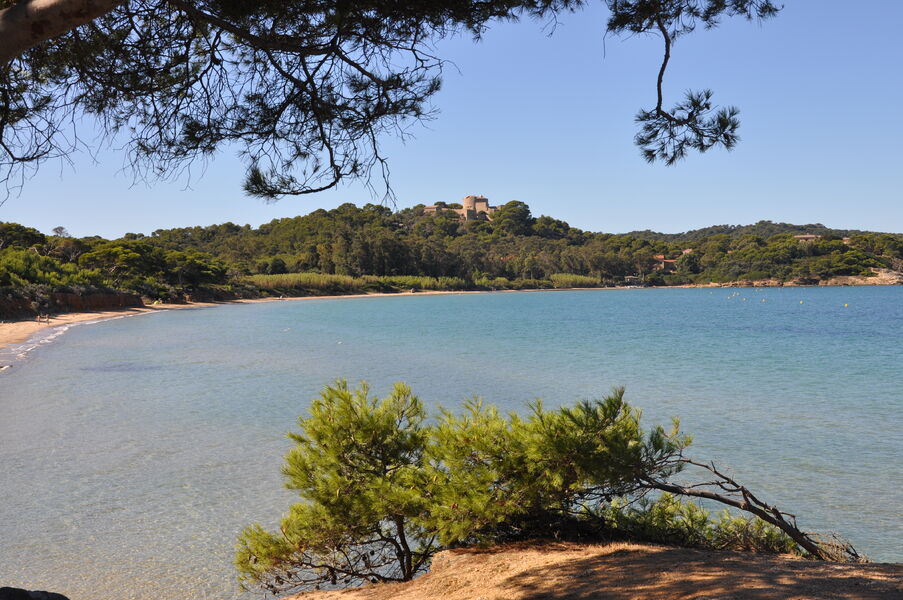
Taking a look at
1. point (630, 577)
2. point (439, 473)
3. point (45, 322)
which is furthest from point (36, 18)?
point (45, 322)

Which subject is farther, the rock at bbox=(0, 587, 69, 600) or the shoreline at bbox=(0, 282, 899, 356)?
the shoreline at bbox=(0, 282, 899, 356)

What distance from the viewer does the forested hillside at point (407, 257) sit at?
48188 mm

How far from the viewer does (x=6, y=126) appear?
167 inches

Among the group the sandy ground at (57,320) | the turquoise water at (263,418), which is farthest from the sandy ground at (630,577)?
the sandy ground at (57,320)

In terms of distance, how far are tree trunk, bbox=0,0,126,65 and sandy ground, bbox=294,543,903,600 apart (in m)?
3.10

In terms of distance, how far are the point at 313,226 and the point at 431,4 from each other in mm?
89553

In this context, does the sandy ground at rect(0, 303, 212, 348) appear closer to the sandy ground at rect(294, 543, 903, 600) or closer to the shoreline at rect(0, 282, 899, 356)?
the shoreline at rect(0, 282, 899, 356)

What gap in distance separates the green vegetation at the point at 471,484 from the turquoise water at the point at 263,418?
1.21 meters

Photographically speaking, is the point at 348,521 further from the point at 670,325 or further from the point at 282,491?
the point at 670,325

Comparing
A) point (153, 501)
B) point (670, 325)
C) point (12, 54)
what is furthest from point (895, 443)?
point (670, 325)

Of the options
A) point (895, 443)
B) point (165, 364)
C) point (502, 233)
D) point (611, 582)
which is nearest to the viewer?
point (611, 582)

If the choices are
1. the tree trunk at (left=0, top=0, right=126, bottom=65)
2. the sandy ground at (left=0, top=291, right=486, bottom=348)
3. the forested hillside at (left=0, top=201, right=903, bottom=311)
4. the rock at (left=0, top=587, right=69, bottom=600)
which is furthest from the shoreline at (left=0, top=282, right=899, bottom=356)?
the tree trunk at (left=0, top=0, right=126, bottom=65)

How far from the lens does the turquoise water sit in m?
5.52

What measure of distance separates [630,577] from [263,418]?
29.1ft
